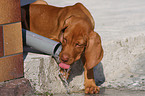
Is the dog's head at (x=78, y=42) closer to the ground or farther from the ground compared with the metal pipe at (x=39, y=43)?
farther from the ground

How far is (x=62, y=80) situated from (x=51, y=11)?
1557 millimetres

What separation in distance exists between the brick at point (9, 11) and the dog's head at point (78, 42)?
0.68 m

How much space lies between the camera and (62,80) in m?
4.40

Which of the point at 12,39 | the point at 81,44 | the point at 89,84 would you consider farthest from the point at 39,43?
the point at 89,84

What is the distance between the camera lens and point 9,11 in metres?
3.83

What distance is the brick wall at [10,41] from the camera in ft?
12.4

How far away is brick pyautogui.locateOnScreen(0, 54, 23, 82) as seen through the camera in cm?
384

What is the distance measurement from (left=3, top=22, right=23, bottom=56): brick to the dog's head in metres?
0.57

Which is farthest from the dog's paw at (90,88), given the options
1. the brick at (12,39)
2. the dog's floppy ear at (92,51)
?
the brick at (12,39)

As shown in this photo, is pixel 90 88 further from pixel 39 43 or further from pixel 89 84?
pixel 39 43

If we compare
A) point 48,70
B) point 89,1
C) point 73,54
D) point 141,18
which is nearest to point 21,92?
point 48,70

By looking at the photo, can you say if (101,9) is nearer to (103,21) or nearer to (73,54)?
(103,21)

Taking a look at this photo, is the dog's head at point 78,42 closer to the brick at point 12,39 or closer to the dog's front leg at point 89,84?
the dog's front leg at point 89,84

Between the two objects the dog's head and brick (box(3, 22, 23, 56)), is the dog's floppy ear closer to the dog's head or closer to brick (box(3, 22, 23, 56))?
the dog's head
